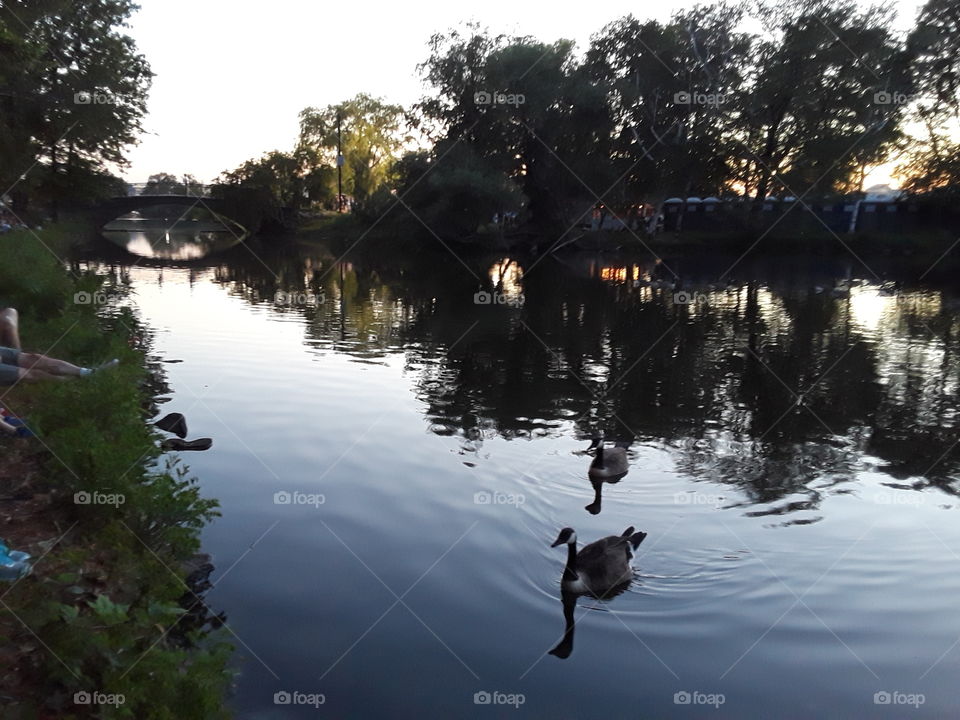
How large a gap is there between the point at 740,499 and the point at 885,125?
53875 millimetres

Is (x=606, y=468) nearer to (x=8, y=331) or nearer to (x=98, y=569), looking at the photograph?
(x=98, y=569)

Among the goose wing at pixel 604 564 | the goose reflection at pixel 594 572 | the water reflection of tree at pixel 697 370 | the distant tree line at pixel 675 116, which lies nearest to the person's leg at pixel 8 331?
the water reflection of tree at pixel 697 370

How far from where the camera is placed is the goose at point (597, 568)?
25.7 ft

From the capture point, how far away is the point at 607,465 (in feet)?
35.8

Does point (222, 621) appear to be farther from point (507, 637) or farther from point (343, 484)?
point (343, 484)

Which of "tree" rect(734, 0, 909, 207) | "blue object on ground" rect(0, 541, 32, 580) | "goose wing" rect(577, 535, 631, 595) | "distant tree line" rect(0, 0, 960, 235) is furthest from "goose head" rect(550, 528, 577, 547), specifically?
"tree" rect(734, 0, 909, 207)

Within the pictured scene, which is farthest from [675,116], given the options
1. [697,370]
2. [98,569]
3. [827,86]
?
[98,569]

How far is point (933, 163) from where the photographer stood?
56.7m

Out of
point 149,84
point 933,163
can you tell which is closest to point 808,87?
point 933,163

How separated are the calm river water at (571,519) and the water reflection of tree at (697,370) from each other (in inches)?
4.0

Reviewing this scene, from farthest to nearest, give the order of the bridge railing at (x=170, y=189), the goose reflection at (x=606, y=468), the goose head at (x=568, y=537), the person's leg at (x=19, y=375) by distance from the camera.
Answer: the bridge railing at (x=170, y=189) < the goose reflection at (x=606, y=468) < the person's leg at (x=19, y=375) < the goose head at (x=568, y=537)

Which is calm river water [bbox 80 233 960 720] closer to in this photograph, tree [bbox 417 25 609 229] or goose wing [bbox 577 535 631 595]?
goose wing [bbox 577 535 631 595]

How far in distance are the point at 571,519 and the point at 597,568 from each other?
74.0 inches

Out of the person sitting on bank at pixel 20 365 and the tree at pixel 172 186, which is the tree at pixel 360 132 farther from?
the person sitting on bank at pixel 20 365
